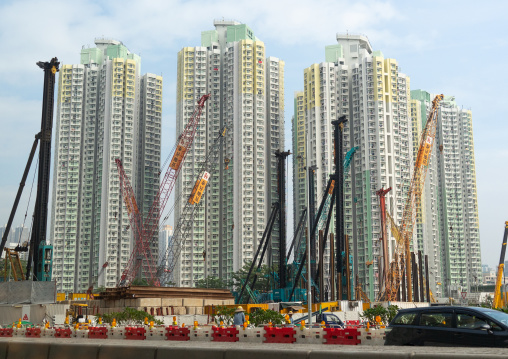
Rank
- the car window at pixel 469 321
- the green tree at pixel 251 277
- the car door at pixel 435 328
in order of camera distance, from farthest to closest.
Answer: the green tree at pixel 251 277, the car door at pixel 435 328, the car window at pixel 469 321

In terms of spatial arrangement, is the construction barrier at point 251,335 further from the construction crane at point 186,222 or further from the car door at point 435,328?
the construction crane at point 186,222

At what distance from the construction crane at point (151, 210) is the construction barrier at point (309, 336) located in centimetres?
11457

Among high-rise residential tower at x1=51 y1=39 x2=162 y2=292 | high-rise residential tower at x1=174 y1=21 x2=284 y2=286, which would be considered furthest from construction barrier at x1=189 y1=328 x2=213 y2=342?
high-rise residential tower at x1=51 y1=39 x2=162 y2=292

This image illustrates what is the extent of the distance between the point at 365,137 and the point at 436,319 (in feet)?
413

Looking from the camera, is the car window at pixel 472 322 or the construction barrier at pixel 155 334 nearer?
the car window at pixel 472 322

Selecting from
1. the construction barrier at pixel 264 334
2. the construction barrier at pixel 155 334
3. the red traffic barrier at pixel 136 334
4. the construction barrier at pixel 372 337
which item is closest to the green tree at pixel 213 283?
the red traffic barrier at pixel 136 334

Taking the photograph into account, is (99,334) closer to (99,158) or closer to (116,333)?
(116,333)

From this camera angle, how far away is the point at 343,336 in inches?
725

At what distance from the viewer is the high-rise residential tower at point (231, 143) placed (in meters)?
134

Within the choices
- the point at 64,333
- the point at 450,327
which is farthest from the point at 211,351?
the point at 64,333

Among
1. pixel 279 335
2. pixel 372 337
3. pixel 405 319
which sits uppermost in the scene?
pixel 405 319

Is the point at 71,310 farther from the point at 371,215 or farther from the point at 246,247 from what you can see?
the point at 371,215

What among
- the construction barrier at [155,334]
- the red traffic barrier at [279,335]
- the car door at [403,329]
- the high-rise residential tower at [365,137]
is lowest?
the construction barrier at [155,334]

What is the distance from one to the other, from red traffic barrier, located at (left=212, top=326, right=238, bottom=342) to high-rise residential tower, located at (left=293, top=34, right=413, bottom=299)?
11275 centimetres
